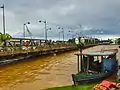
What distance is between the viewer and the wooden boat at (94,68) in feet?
82.5

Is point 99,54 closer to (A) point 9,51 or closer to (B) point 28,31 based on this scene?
(A) point 9,51

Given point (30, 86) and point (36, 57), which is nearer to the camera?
point (30, 86)

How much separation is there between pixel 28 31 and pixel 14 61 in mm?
35914

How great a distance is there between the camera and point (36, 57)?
73.9m

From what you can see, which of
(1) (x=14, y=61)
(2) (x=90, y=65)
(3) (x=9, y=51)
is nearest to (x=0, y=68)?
(3) (x=9, y=51)

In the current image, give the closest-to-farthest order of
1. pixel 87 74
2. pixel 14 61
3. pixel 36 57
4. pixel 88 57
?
pixel 87 74
pixel 88 57
pixel 14 61
pixel 36 57

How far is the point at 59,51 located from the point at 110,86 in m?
85.8

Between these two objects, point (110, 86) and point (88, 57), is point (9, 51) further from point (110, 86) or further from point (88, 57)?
point (110, 86)

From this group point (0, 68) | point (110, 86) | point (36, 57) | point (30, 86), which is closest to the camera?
point (110, 86)

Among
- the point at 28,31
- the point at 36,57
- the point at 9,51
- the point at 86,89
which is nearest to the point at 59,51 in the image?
the point at 28,31

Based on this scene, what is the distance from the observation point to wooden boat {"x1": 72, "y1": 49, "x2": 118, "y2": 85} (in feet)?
82.5

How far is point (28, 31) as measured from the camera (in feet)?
311

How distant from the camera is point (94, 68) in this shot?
29062 millimetres

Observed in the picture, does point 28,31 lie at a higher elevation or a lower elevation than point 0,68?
higher
